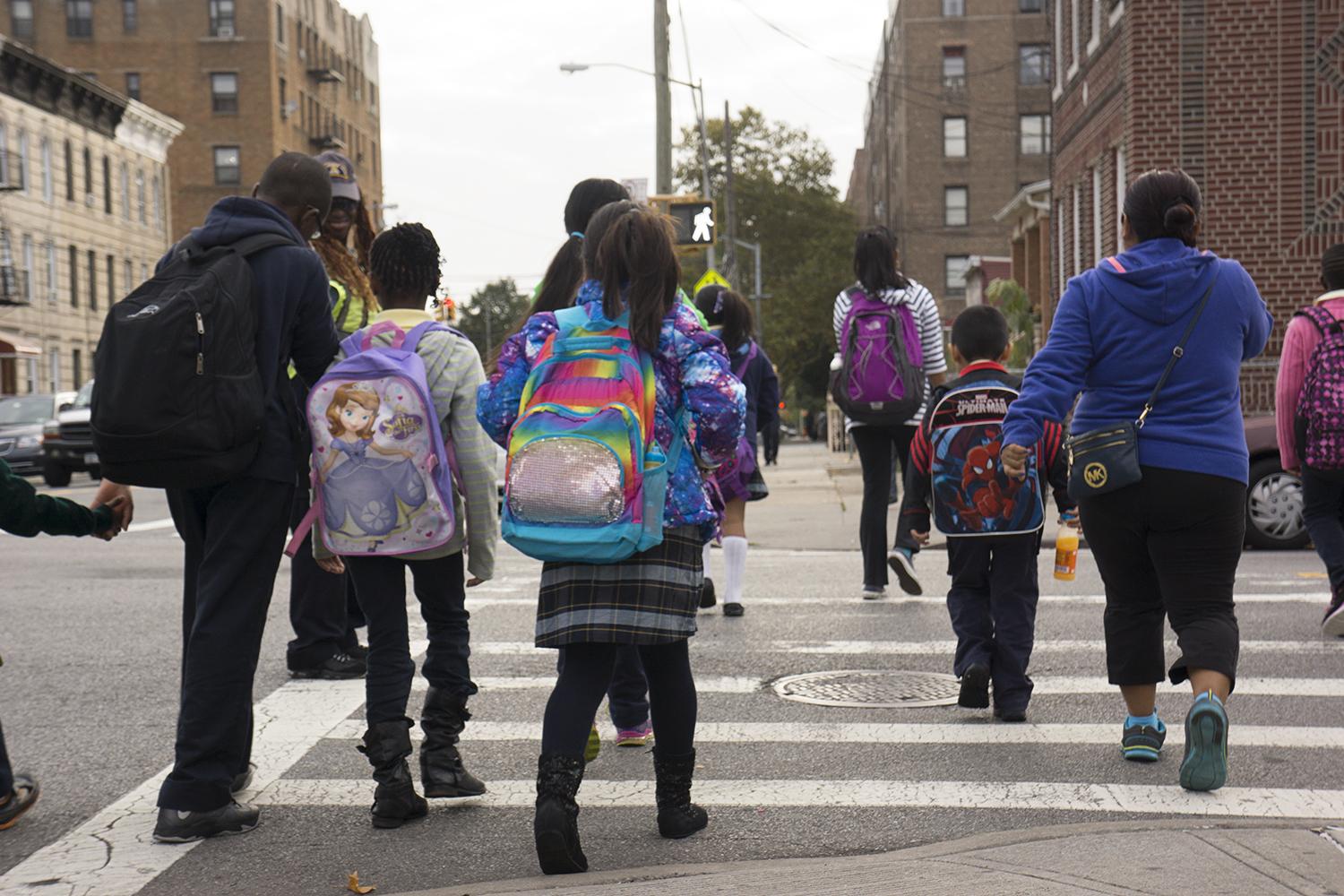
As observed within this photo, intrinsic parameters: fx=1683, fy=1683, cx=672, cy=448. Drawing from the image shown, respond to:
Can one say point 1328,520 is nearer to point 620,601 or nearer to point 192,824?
point 620,601

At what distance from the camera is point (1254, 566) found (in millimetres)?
11312

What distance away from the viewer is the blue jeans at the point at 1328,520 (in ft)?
26.2

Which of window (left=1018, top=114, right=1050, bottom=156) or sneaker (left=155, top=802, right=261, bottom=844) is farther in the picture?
window (left=1018, top=114, right=1050, bottom=156)

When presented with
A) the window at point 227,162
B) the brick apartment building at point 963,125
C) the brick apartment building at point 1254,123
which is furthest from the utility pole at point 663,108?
the window at point 227,162

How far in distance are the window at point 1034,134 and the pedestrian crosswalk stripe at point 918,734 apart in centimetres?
6148

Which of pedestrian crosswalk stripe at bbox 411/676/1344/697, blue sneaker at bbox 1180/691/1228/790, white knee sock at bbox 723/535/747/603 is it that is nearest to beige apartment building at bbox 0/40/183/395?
white knee sock at bbox 723/535/747/603

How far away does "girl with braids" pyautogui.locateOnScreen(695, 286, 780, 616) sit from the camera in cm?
917

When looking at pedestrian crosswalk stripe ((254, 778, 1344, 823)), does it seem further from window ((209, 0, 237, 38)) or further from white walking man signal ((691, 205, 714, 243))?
window ((209, 0, 237, 38))

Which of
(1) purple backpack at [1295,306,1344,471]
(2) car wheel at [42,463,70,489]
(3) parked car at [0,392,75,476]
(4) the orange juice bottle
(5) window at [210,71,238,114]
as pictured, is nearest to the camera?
(4) the orange juice bottle

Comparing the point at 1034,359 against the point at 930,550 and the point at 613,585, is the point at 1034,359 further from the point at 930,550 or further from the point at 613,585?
the point at 930,550

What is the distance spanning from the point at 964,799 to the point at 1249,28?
625 inches

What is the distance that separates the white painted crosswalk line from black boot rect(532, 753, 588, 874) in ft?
5.41

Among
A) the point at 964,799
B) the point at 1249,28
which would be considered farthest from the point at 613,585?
the point at 1249,28

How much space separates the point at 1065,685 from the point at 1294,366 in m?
2.00
